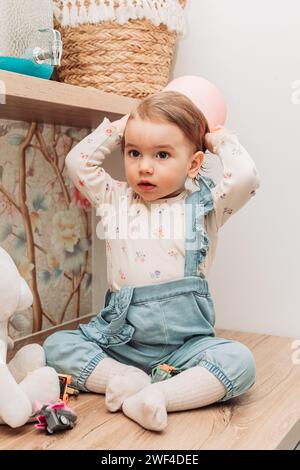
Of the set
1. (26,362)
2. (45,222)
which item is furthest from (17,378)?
(45,222)

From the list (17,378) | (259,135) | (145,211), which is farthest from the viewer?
(259,135)

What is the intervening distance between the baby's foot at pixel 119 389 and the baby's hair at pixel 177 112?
1.30ft

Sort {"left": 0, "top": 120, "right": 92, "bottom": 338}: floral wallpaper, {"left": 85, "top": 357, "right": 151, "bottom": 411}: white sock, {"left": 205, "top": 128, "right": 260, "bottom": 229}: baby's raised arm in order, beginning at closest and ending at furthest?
{"left": 85, "top": 357, "right": 151, "bottom": 411}: white sock < {"left": 205, "top": 128, "right": 260, "bottom": 229}: baby's raised arm < {"left": 0, "top": 120, "right": 92, "bottom": 338}: floral wallpaper

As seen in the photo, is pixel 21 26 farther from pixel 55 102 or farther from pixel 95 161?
pixel 95 161

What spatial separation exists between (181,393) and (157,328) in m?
0.13

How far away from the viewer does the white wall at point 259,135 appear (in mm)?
1260

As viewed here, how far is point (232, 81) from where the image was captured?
1.31 meters

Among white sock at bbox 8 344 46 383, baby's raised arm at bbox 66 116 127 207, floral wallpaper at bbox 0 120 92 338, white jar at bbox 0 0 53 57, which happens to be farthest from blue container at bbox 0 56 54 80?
white sock at bbox 8 344 46 383

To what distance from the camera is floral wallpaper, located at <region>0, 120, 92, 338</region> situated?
1.24 metres

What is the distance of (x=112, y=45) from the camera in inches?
44.7

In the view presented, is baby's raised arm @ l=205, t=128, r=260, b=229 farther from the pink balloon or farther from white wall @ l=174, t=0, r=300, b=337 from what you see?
white wall @ l=174, t=0, r=300, b=337
